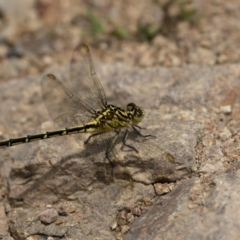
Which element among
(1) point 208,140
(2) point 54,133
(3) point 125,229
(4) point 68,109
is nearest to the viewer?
(3) point 125,229

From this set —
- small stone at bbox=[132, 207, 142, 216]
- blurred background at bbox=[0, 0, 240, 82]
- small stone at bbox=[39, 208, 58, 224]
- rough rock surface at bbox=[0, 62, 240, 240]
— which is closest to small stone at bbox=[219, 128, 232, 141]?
rough rock surface at bbox=[0, 62, 240, 240]

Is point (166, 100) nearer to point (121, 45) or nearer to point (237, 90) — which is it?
point (237, 90)

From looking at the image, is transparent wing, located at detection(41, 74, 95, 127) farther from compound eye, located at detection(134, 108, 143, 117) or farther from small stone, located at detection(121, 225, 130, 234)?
small stone, located at detection(121, 225, 130, 234)

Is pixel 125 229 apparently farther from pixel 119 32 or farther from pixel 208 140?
pixel 119 32

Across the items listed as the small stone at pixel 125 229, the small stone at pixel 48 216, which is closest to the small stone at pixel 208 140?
the small stone at pixel 125 229

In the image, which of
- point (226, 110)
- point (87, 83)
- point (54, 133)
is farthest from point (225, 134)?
point (54, 133)

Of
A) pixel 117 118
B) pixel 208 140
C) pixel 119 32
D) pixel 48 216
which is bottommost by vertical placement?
pixel 48 216
